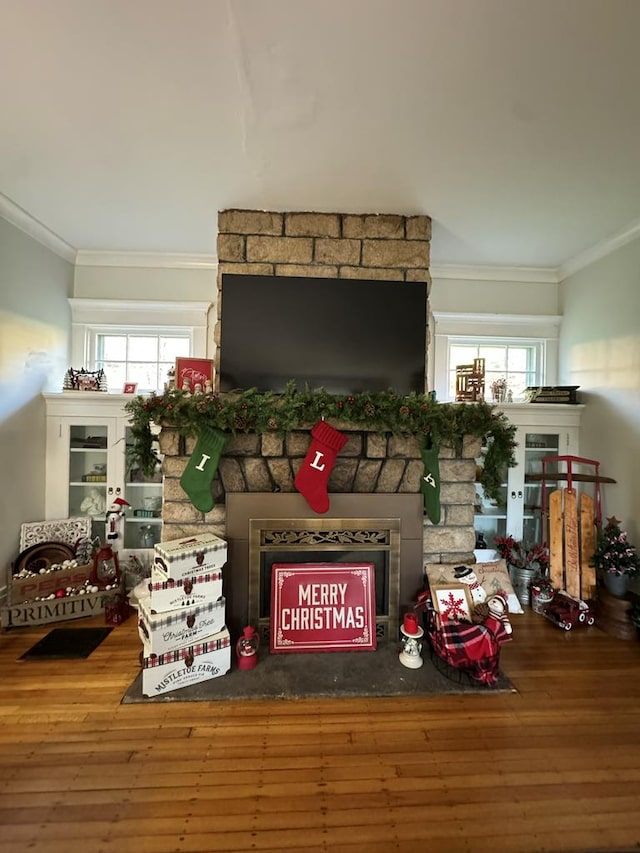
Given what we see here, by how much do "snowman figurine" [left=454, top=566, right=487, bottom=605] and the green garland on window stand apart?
2.43 ft

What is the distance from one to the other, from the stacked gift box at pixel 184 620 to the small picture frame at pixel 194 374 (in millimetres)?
953

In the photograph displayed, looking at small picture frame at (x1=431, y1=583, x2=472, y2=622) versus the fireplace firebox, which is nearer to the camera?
small picture frame at (x1=431, y1=583, x2=472, y2=622)

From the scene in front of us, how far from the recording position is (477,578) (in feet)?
7.47

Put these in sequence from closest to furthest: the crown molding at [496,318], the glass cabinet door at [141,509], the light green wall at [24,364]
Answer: the light green wall at [24,364] → the glass cabinet door at [141,509] → the crown molding at [496,318]

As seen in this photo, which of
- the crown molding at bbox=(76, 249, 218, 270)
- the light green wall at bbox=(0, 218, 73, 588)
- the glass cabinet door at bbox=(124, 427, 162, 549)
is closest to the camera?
the light green wall at bbox=(0, 218, 73, 588)

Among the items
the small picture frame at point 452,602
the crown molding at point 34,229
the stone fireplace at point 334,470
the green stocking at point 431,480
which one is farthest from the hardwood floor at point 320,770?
the crown molding at point 34,229

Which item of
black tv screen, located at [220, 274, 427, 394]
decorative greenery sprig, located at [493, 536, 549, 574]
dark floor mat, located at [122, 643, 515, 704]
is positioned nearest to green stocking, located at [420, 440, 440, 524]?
black tv screen, located at [220, 274, 427, 394]

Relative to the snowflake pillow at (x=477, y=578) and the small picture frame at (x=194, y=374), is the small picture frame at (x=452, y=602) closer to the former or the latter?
the snowflake pillow at (x=477, y=578)

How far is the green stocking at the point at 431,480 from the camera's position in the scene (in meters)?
2.16

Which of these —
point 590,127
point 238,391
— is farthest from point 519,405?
point 238,391

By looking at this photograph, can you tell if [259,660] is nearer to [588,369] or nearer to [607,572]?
[607,572]

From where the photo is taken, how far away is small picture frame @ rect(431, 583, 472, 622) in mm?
2035

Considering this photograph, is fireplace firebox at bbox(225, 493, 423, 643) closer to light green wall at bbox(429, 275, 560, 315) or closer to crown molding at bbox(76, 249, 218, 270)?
light green wall at bbox(429, 275, 560, 315)

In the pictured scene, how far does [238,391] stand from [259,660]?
1.47 meters
